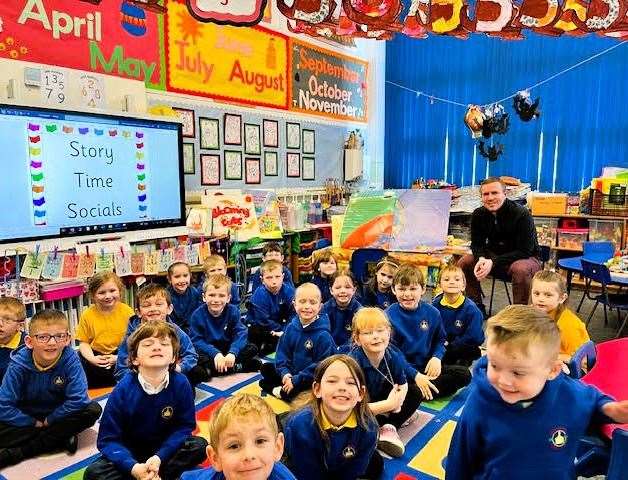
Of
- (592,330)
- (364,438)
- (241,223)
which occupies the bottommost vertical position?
(592,330)

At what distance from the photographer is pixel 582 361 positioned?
1.91 metres

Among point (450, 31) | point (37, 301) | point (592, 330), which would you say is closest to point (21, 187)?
point (37, 301)

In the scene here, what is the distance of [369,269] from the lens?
479 centimetres

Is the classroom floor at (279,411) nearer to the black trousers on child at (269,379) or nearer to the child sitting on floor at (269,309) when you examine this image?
the black trousers on child at (269,379)

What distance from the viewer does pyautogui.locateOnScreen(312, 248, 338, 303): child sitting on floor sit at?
13.9ft

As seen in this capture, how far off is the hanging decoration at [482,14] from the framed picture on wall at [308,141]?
2541mm

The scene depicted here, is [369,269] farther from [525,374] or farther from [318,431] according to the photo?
[525,374]

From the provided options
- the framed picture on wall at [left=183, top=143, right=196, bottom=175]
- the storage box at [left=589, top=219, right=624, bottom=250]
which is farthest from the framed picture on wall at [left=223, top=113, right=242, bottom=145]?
the storage box at [left=589, top=219, right=624, bottom=250]

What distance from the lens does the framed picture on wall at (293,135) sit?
6449mm

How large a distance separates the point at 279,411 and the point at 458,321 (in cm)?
134

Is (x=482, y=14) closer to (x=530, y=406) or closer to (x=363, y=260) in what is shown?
(x=363, y=260)

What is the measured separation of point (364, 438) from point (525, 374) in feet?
2.52

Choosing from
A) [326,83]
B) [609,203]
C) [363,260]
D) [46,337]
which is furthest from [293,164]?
[46,337]

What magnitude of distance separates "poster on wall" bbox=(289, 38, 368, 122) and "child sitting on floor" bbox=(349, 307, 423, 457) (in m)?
4.64
